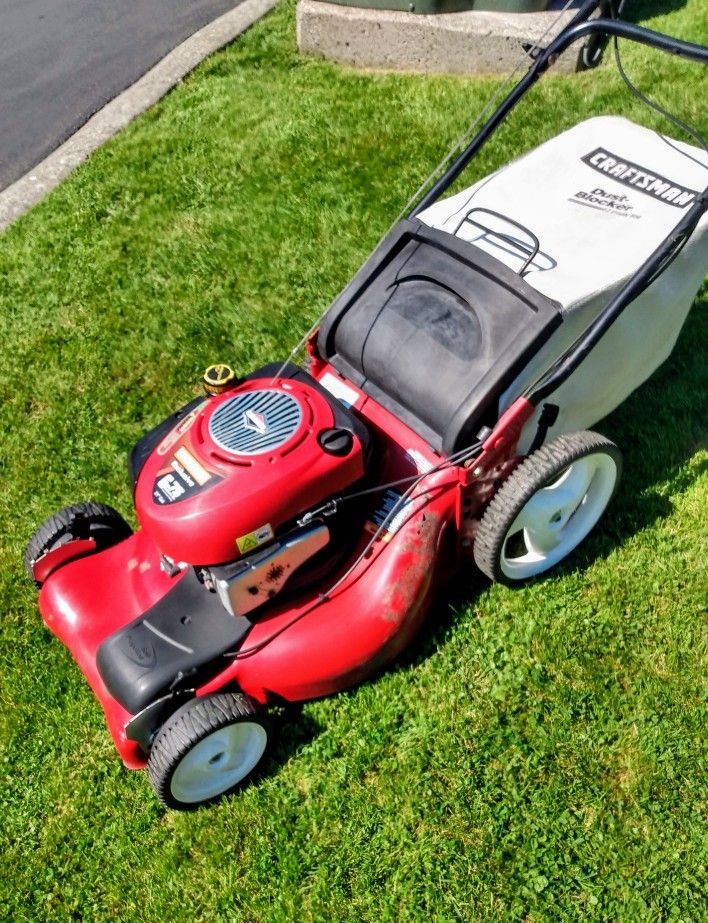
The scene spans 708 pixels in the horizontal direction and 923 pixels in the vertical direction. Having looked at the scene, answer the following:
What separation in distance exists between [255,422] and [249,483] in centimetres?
20

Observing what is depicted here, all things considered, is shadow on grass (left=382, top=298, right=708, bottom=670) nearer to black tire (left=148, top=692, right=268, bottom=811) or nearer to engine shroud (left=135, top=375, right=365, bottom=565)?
black tire (left=148, top=692, right=268, bottom=811)

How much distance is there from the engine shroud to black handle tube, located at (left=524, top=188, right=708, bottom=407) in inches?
23.5

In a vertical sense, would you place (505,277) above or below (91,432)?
above

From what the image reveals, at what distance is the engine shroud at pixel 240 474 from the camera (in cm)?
232

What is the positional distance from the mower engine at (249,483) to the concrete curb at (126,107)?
3.08 m

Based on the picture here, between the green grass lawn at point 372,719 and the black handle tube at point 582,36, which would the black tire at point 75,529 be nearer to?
the green grass lawn at point 372,719

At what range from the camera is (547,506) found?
2893mm

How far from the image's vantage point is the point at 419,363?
107 inches

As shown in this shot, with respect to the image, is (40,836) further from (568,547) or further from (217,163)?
(217,163)

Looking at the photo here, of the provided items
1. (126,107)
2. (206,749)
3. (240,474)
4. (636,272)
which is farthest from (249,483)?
(126,107)

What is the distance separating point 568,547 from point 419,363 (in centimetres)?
91

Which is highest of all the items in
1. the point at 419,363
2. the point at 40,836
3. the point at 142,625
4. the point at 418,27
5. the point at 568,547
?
the point at 418,27

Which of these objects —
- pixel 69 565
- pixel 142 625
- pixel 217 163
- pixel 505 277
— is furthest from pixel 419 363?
pixel 217 163

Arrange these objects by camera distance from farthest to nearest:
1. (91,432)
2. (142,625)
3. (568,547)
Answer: (91,432)
(568,547)
(142,625)
